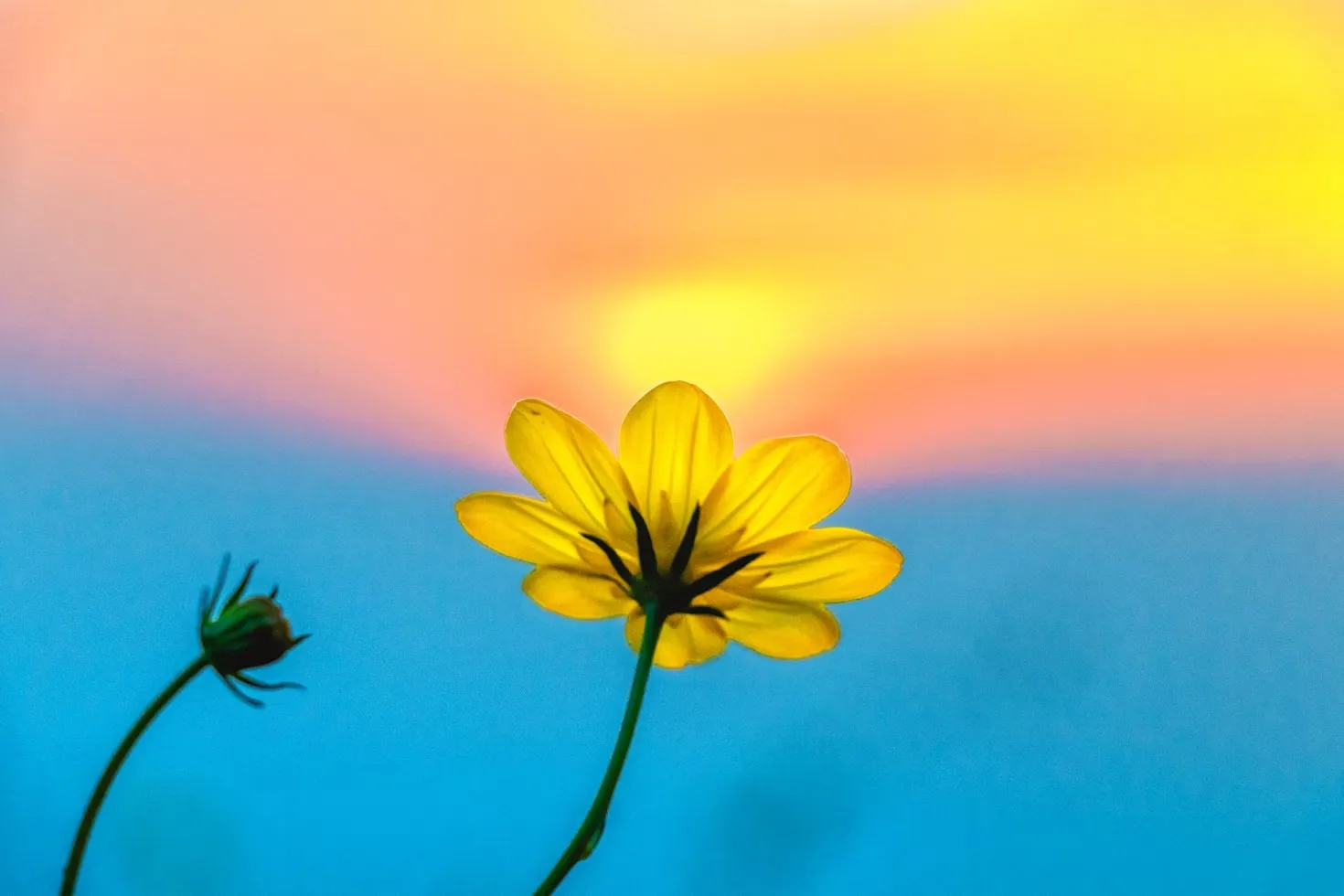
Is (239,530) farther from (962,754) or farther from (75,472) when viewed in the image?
(962,754)

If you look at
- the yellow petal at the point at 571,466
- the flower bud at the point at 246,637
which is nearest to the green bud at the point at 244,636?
the flower bud at the point at 246,637

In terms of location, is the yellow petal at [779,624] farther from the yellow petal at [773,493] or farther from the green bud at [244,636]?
the green bud at [244,636]

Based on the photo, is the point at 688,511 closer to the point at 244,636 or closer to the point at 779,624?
Result: the point at 779,624

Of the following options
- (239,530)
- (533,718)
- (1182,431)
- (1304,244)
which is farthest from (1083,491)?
(239,530)

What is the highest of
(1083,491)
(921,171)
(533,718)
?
(921,171)

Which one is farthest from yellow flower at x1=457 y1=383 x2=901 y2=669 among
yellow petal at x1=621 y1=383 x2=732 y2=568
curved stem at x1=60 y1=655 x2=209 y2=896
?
curved stem at x1=60 y1=655 x2=209 y2=896

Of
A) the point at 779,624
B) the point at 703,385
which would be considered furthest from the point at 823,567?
the point at 703,385
